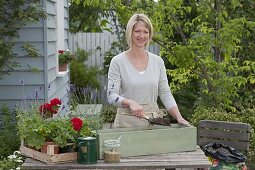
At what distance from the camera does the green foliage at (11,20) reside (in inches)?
224

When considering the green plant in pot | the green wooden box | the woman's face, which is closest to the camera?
the green wooden box

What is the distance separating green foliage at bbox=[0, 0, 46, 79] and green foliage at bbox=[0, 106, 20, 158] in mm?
422

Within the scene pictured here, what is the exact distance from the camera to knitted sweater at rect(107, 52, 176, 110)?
152 inches

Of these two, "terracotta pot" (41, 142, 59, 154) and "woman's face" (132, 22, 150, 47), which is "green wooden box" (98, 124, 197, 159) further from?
"woman's face" (132, 22, 150, 47)

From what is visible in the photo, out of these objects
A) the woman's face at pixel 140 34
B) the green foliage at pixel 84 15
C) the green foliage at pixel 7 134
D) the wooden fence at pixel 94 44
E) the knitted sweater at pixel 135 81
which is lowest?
the green foliage at pixel 7 134

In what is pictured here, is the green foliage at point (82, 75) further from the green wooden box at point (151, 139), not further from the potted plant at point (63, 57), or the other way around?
the green wooden box at point (151, 139)

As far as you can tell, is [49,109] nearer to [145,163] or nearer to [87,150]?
[87,150]

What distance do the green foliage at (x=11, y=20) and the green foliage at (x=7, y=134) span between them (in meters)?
0.42

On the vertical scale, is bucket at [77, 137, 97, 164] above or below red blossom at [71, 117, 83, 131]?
below

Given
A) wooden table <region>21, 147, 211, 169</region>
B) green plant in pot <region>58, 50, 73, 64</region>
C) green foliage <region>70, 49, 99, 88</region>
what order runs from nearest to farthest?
wooden table <region>21, 147, 211, 169</region>, green plant in pot <region>58, 50, 73, 64</region>, green foliage <region>70, 49, 99, 88</region>

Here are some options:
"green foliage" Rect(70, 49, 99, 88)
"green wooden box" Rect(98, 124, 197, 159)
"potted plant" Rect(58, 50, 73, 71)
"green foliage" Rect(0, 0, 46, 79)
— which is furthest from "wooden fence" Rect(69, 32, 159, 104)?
"green wooden box" Rect(98, 124, 197, 159)

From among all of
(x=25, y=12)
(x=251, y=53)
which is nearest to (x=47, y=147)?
(x=25, y=12)

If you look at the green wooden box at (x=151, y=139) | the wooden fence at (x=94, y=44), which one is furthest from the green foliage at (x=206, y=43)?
the wooden fence at (x=94, y=44)

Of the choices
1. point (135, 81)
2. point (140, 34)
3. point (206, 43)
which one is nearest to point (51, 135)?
point (135, 81)
